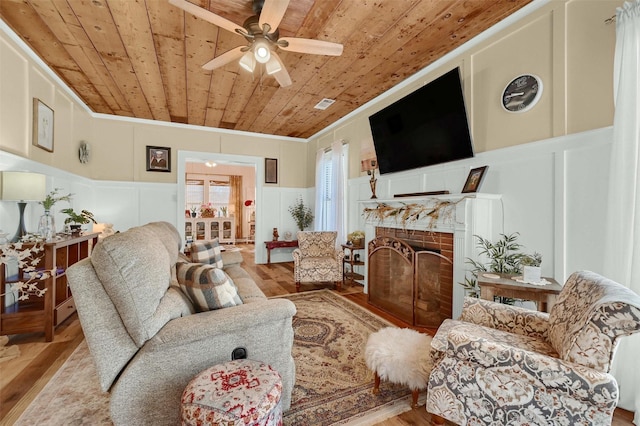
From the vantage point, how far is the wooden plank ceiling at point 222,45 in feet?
7.28

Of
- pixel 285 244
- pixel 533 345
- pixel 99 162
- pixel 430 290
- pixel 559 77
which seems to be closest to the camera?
pixel 533 345

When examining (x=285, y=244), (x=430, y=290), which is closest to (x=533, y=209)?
(x=430, y=290)

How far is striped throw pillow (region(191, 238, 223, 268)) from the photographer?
9.27 ft

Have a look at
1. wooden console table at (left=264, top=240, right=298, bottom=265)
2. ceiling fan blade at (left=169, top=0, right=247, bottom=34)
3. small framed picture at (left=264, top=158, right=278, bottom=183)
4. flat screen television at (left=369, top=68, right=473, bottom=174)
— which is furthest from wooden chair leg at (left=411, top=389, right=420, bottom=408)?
small framed picture at (left=264, top=158, right=278, bottom=183)

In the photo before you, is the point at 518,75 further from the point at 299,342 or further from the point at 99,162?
the point at 99,162

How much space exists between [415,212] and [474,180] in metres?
0.69

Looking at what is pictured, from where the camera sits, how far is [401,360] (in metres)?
1.66

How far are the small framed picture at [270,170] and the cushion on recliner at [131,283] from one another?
4.77 metres

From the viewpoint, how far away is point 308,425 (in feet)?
5.00

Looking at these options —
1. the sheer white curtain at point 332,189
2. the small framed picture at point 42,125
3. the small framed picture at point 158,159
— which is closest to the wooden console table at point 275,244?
A: the sheer white curtain at point 332,189

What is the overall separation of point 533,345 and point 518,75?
2.10 meters

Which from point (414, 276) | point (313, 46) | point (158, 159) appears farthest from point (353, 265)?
point (158, 159)

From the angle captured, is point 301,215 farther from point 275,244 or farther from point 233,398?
point 233,398

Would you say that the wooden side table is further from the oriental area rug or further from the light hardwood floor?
the oriental area rug
